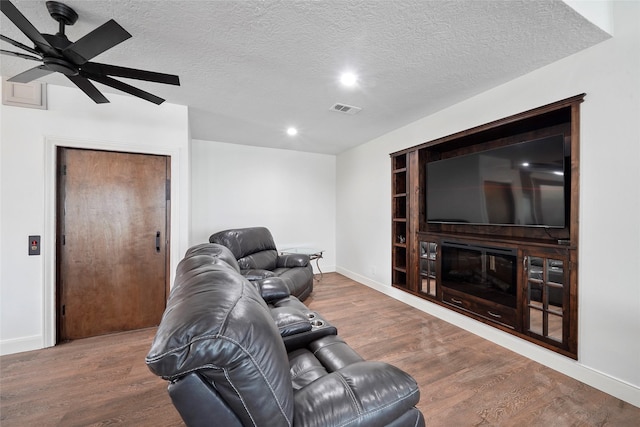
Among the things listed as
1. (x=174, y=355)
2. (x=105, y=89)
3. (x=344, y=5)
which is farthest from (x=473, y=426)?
(x=105, y=89)

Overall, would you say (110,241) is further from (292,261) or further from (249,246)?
(292,261)

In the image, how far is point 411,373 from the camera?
211 cm

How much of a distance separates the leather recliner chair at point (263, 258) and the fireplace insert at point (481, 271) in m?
1.90

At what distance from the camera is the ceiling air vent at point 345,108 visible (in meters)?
3.10

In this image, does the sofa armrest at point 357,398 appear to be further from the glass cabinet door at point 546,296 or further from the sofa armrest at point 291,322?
the glass cabinet door at point 546,296

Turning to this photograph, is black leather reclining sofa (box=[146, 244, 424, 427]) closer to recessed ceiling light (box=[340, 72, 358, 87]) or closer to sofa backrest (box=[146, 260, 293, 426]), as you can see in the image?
sofa backrest (box=[146, 260, 293, 426])

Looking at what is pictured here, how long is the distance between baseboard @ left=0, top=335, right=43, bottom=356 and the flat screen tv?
14.8 ft

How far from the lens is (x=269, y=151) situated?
512 centimetres

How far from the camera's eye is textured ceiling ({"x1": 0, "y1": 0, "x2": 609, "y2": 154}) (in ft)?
5.32

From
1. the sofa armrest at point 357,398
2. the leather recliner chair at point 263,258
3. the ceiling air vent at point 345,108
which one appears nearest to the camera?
the sofa armrest at point 357,398

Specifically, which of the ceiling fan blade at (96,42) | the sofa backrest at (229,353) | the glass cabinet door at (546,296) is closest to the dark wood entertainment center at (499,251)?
the glass cabinet door at (546,296)

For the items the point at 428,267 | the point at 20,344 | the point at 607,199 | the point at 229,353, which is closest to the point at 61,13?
the point at 229,353

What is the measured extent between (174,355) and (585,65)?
126 inches

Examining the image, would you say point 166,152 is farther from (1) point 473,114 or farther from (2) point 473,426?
(2) point 473,426
